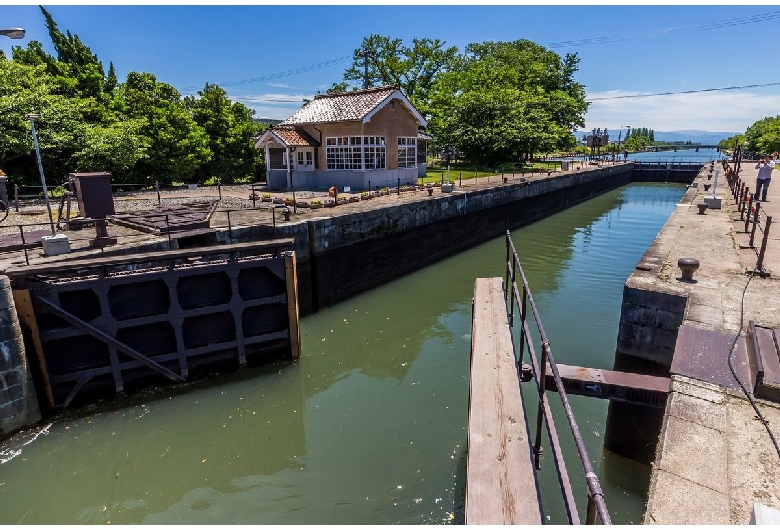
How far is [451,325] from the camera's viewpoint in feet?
41.2

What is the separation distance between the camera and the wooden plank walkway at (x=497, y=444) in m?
3.47

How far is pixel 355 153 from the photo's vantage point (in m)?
24.2

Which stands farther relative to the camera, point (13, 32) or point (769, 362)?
point (13, 32)

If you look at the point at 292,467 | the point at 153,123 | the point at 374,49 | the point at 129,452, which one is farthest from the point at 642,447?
the point at 374,49

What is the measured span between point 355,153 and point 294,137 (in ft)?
11.9

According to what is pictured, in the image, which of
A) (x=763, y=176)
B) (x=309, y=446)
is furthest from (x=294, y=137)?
(x=763, y=176)

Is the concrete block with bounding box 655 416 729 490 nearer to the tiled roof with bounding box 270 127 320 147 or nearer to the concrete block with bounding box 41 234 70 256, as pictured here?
the concrete block with bounding box 41 234 70 256

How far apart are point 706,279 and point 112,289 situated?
11.3m

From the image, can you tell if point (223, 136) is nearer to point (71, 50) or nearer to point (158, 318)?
point (71, 50)

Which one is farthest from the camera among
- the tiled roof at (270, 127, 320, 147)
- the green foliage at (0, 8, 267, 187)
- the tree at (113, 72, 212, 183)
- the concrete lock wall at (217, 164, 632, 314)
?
the tree at (113, 72, 212, 183)

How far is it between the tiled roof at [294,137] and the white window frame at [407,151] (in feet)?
16.0

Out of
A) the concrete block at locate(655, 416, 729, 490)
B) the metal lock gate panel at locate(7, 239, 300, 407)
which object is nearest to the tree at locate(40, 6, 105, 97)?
the metal lock gate panel at locate(7, 239, 300, 407)

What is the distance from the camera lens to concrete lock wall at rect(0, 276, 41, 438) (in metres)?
7.32

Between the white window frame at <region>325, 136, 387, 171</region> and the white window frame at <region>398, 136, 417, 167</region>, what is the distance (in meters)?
1.83
